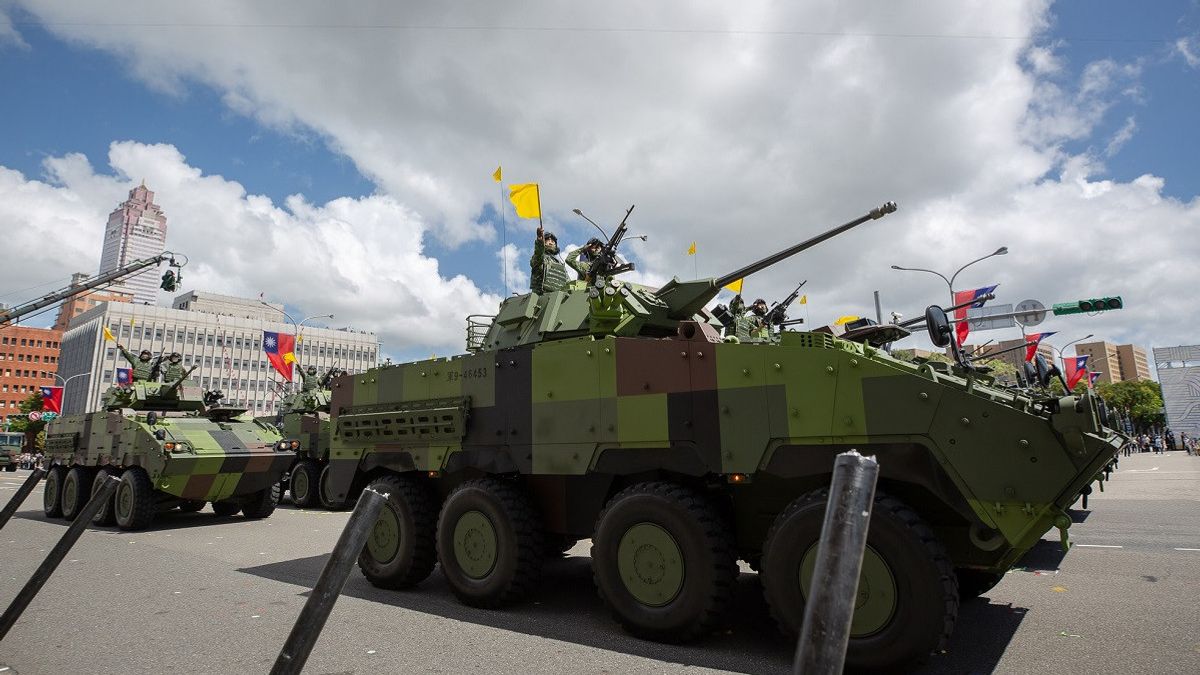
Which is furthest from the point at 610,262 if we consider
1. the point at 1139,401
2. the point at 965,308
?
the point at 1139,401

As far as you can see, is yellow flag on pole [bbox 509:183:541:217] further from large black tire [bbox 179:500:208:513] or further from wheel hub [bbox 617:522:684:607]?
large black tire [bbox 179:500:208:513]

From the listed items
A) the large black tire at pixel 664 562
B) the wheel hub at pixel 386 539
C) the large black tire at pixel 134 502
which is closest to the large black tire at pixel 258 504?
the large black tire at pixel 134 502

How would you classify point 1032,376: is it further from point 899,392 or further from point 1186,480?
point 1186,480

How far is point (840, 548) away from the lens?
2.04 meters

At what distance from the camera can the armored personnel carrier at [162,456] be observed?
12.5 metres

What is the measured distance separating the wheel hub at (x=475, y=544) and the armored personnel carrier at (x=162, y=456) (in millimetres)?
8411

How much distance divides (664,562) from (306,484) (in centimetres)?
1552

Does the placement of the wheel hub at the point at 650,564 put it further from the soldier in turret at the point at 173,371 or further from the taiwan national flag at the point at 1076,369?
the taiwan national flag at the point at 1076,369

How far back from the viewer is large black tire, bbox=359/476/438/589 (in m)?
7.05

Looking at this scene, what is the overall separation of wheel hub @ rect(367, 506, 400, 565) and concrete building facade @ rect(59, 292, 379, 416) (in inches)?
2558

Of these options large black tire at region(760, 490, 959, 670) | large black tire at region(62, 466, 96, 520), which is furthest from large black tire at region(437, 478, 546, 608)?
large black tire at region(62, 466, 96, 520)

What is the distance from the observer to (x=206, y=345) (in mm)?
76750

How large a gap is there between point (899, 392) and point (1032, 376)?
440 cm

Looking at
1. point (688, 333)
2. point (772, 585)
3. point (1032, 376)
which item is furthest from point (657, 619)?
point (1032, 376)
